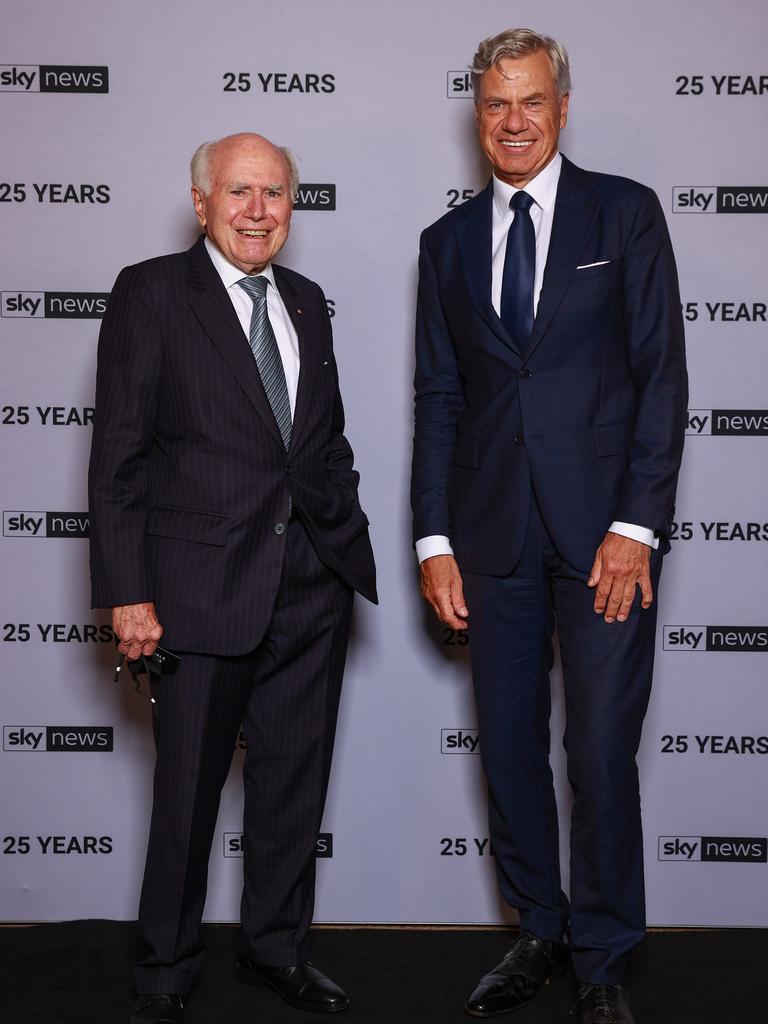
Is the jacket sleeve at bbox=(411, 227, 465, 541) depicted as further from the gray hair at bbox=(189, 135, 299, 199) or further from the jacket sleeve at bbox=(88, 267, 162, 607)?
the jacket sleeve at bbox=(88, 267, 162, 607)

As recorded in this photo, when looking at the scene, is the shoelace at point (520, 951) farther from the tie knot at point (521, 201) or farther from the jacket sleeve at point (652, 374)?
the tie knot at point (521, 201)

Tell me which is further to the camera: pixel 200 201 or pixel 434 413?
pixel 434 413

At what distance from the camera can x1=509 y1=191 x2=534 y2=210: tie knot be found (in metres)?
2.32

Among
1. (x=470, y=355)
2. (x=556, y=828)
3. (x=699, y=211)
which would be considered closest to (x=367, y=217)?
(x=470, y=355)

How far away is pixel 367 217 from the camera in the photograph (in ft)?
9.29

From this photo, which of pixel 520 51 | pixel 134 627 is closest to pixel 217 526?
pixel 134 627

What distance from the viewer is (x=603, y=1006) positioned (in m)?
2.23

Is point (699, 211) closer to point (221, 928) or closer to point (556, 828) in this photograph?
point (556, 828)

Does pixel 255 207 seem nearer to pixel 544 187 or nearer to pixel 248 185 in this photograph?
pixel 248 185

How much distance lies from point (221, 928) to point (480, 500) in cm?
133

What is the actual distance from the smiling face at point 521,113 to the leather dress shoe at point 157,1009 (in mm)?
1824

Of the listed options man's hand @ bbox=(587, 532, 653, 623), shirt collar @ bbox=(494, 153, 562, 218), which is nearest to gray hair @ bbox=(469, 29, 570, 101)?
shirt collar @ bbox=(494, 153, 562, 218)

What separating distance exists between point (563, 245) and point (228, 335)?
2.27 feet

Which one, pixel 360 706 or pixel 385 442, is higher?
pixel 385 442
